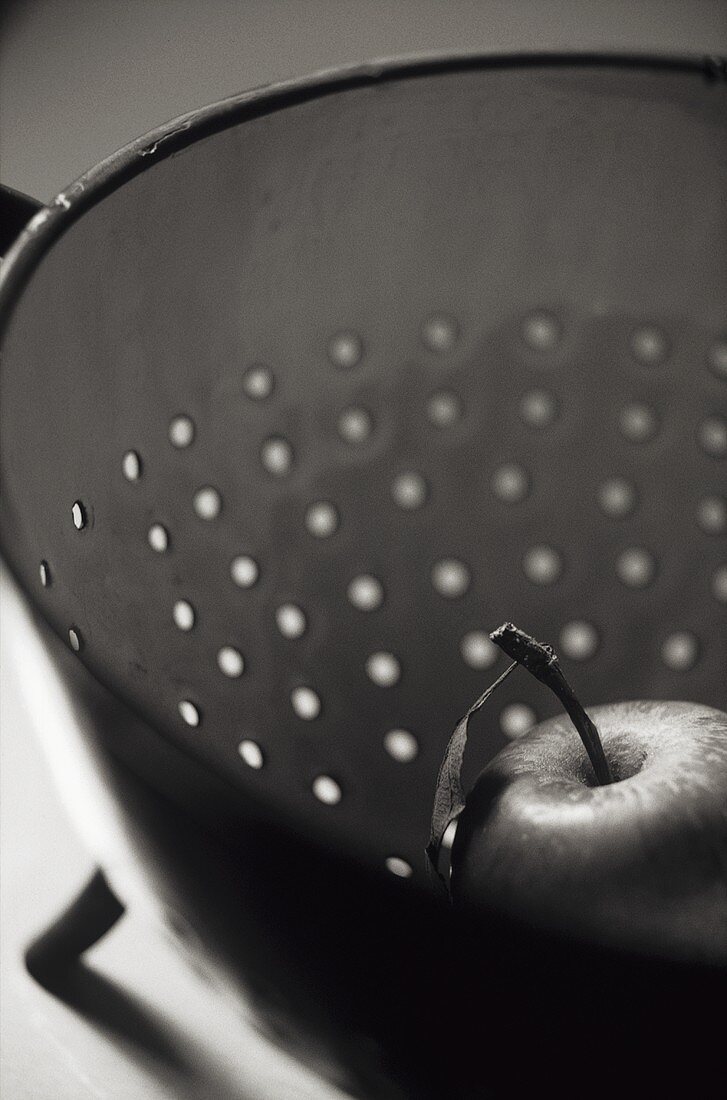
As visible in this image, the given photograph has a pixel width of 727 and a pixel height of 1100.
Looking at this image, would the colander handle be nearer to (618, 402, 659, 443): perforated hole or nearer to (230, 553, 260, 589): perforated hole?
(230, 553, 260, 589): perforated hole

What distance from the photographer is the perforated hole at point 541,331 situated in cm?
44

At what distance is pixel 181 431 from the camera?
39 centimetres

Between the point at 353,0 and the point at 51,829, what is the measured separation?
0.45m

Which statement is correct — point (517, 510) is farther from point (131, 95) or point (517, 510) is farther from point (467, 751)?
point (131, 95)

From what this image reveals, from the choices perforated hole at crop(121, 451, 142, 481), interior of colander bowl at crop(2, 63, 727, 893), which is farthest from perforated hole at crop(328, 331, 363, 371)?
perforated hole at crop(121, 451, 142, 481)

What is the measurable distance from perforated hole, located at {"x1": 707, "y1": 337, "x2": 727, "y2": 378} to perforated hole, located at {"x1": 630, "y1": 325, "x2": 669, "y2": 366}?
2cm

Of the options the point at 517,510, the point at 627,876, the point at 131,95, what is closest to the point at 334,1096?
the point at 627,876

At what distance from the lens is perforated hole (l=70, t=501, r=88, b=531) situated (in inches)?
12.0

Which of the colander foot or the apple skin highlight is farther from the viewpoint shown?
the colander foot

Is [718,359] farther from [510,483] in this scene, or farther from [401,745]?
[401,745]

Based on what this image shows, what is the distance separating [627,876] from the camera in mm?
232

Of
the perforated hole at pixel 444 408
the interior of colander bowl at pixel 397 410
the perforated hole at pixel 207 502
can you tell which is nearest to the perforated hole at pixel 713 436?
the interior of colander bowl at pixel 397 410

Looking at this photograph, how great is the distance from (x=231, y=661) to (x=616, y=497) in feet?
0.63

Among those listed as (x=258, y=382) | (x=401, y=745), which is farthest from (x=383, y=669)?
(x=258, y=382)
